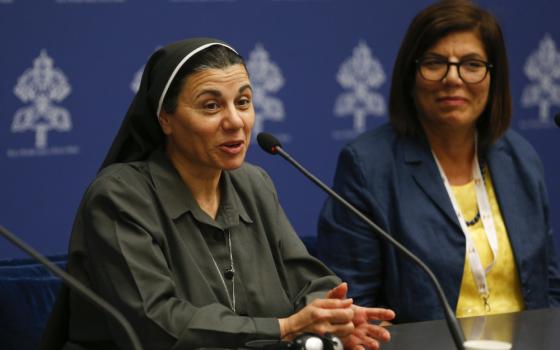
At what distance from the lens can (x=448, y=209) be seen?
313 cm

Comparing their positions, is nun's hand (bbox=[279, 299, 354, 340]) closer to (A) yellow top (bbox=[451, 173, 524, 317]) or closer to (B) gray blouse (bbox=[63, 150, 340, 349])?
(B) gray blouse (bbox=[63, 150, 340, 349])

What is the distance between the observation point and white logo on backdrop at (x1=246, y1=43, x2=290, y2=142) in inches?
159

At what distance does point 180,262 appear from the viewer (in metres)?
2.43

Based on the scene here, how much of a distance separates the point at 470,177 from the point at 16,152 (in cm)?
153

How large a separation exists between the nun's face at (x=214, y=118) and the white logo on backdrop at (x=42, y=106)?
1.16m

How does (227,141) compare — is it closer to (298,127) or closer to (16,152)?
(16,152)

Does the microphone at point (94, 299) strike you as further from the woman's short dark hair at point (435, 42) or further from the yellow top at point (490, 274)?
the woman's short dark hair at point (435, 42)

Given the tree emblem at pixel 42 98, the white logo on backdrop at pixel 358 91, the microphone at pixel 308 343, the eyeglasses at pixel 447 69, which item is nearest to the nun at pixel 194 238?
the microphone at pixel 308 343

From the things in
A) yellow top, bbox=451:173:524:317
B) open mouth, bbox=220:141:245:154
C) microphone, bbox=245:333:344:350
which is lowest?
yellow top, bbox=451:173:524:317

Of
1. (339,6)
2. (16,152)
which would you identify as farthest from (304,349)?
(339,6)

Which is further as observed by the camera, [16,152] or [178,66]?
[16,152]

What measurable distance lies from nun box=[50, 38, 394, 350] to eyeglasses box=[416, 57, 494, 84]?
74 cm

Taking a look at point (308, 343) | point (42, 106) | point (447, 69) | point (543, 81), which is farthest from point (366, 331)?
point (543, 81)

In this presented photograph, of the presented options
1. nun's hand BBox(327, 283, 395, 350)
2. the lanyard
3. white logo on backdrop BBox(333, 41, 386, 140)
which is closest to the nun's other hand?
nun's hand BBox(327, 283, 395, 350)
